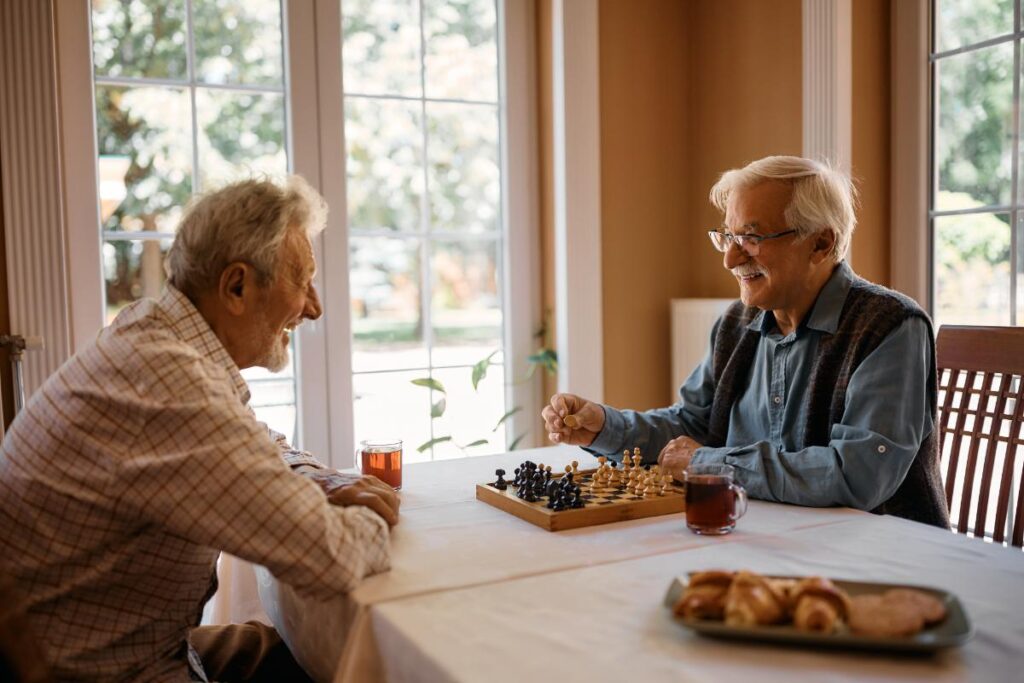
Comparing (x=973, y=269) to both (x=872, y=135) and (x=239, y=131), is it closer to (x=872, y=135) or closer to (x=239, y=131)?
(x=872, y=135)

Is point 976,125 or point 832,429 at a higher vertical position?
point 976,125

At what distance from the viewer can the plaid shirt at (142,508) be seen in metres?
1.08

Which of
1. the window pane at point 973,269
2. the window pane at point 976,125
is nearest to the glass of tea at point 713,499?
the window pane at point 973,269

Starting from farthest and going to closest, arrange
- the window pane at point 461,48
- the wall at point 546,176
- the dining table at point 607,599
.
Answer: the wall at point 546,176
the window pane at point 461,48
the dining table at point 607,599

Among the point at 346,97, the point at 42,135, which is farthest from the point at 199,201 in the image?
the point at 346,97

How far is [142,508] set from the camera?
1107 millimetres

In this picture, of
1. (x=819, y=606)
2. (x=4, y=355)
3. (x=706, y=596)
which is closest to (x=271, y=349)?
(x=706, y=596)

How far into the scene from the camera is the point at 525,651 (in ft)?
3.00

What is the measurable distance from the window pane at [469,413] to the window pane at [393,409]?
0.24ft

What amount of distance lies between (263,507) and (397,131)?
2511 millimetres

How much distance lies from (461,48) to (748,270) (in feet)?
6.52

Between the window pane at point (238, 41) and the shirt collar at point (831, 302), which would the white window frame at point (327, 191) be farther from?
the shirt collar at point (831, 302)

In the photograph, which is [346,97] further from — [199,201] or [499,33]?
[199,201]

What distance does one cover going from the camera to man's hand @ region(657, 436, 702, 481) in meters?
1.60
